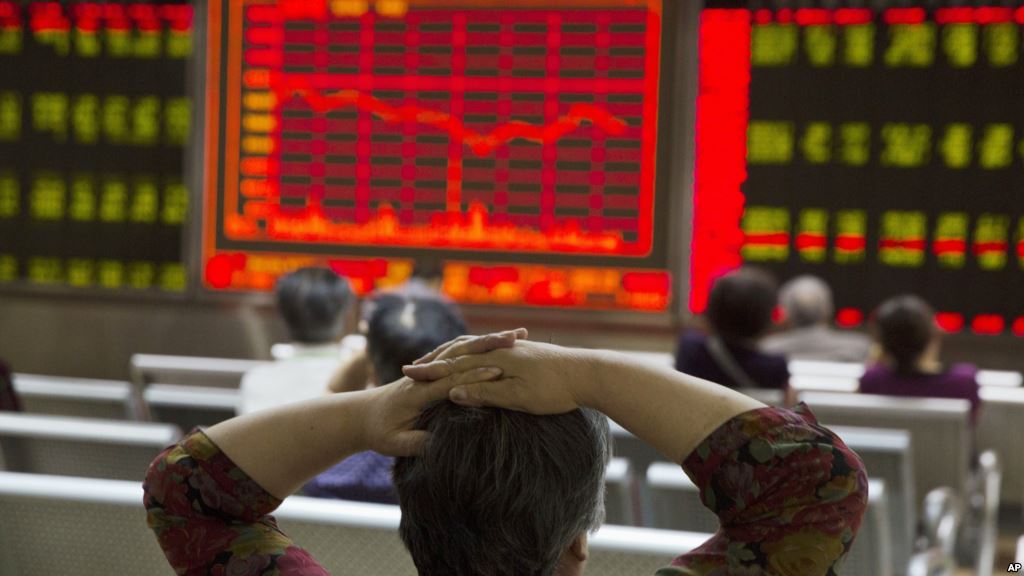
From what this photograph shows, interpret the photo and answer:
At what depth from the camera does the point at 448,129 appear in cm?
551

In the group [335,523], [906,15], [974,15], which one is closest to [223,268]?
[906,15]

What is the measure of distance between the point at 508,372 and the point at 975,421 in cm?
307

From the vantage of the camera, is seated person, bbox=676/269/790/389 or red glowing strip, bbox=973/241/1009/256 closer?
seated person, bbox=676/269/790/389

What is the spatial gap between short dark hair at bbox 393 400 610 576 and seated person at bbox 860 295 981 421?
9.36 feet

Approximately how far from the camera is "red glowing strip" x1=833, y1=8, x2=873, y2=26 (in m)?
5.05

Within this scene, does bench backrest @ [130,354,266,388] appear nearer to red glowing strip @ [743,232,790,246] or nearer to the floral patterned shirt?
red glowing strip @ [743,232,790,246]

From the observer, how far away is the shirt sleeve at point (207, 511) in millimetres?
1126

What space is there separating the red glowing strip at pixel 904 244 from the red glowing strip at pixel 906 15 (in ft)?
2.77

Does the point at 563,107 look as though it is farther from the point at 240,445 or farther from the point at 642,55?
the point at 240,445

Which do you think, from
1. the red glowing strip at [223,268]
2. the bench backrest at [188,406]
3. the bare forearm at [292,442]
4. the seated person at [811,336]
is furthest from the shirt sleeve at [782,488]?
the red glowing strip at [223,268]

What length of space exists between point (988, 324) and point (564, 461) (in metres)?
4.39

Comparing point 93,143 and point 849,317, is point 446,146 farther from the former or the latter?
point 849,317

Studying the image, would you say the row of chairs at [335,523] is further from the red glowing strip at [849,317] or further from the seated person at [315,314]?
the red glowing strip at [849,317]

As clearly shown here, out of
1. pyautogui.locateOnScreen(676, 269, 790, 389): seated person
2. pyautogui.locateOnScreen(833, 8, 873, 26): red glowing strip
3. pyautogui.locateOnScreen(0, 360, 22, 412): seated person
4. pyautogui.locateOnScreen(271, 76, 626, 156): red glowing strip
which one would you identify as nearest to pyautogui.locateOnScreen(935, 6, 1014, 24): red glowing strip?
pyautogui.locateOnScreen(833, 8, 873, 26): red glowing strip
